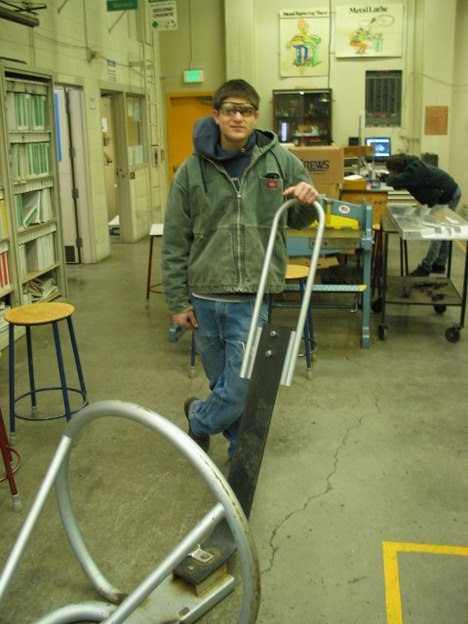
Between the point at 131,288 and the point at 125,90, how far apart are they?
342cm

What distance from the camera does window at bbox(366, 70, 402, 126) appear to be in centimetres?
1009

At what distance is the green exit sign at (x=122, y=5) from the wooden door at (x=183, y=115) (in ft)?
10.4

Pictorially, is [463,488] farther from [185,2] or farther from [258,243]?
[185,2]

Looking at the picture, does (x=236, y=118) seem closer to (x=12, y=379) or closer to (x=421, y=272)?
(x=12, y=379)

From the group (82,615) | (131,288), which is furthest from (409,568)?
(131,288)

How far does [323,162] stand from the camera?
18.0 ft

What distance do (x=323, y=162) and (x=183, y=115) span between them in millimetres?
5641

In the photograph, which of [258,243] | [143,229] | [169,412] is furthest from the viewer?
[143,229]

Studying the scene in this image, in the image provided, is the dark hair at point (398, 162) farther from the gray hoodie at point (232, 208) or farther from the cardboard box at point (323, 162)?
the gray hoodie at point (232, 208)

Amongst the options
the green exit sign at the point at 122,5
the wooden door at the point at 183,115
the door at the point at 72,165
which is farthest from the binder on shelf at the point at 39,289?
the wooden door at the point at 183,115

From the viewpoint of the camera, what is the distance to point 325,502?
2.80 m

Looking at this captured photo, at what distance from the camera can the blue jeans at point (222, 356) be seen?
2574 mm

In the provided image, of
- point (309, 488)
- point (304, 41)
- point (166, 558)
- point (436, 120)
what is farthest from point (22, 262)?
point (436, 120)

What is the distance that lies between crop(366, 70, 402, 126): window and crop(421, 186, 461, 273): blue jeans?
4.08 meters
